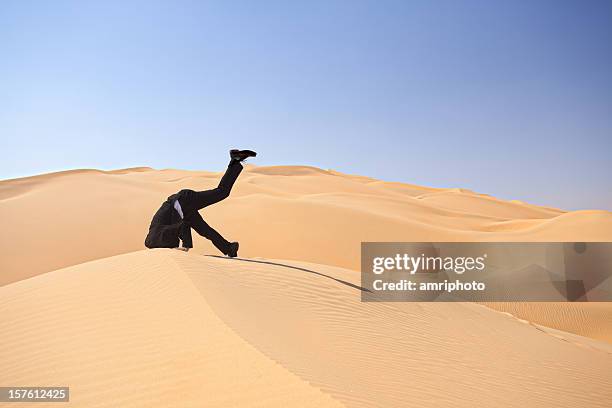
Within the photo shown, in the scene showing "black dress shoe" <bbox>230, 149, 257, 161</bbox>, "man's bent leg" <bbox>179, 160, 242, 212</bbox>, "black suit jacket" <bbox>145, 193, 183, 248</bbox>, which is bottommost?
"black suit jacket" <bbox>145, 193, 183, 248</bbox>

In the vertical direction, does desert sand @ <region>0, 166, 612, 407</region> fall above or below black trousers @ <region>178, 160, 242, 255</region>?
below

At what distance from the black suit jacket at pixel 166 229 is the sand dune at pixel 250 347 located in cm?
100

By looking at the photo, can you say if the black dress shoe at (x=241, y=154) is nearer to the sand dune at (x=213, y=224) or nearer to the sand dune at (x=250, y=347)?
the sand dune at (x=250, y=347)

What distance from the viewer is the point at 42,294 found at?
6.88 metres

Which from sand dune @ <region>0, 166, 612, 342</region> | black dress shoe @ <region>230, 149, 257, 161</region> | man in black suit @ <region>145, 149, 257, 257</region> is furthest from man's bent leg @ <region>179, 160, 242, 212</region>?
sand dune @ <region>0, 166, 612, 342</region>

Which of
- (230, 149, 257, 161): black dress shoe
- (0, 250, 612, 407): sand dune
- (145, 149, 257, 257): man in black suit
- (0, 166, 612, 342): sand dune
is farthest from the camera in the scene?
(0, 166, 612, 342): sand dune

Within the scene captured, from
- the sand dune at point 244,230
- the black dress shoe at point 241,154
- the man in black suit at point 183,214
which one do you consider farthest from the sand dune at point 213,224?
the black dress shoe at point 241,154

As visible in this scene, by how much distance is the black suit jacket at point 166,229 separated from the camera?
362 inches

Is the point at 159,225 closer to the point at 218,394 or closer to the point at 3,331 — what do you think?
the point at 3,331

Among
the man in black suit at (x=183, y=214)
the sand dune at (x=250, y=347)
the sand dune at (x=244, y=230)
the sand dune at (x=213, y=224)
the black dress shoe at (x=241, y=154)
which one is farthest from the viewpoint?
the sand dune at (x=213, y=224)

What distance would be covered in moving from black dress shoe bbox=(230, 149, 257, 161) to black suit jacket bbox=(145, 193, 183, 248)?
1.40 meters

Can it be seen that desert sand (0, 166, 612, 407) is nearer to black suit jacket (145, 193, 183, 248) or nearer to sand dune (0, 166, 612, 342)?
black suit jacket (145, 193, 183, 248)

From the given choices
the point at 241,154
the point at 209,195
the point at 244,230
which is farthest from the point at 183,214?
the point at 244,230

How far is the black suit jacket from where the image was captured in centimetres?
919
